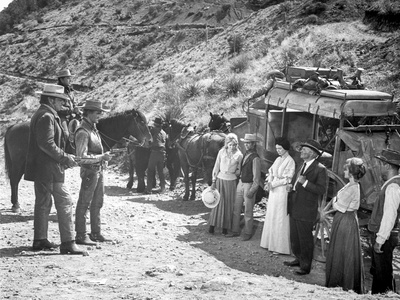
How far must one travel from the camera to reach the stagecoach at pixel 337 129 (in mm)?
9016

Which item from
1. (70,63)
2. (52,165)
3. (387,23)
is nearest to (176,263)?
(52,165)

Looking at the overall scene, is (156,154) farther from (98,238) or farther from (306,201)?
(306,201)

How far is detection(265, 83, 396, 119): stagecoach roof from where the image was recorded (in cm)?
941

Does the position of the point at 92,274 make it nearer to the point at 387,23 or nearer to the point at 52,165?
the point at 52,165

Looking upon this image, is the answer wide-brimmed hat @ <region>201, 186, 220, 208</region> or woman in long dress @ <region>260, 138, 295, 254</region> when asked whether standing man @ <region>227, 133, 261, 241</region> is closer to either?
wide-brimmed hat @ <region>201, 186, 220, 208</region>

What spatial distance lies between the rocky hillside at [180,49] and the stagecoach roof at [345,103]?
5.52 meters

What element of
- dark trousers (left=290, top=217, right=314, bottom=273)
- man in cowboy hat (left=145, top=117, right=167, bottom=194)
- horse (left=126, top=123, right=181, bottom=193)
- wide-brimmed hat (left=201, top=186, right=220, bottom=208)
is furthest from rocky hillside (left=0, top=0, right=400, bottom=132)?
dark trousers (left=290, top=217, right=314, bottom=273)

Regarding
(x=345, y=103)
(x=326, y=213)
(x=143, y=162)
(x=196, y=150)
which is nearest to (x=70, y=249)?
(x=326, y=213)

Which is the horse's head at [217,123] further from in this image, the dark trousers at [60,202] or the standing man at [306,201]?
the dark trousers at [60,202]

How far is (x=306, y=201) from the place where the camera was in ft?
27.5

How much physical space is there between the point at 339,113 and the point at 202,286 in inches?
163

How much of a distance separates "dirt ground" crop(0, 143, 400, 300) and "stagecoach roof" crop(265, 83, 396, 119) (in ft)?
8.25

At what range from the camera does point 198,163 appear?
1452cm

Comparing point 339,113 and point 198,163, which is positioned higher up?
point 339,113
